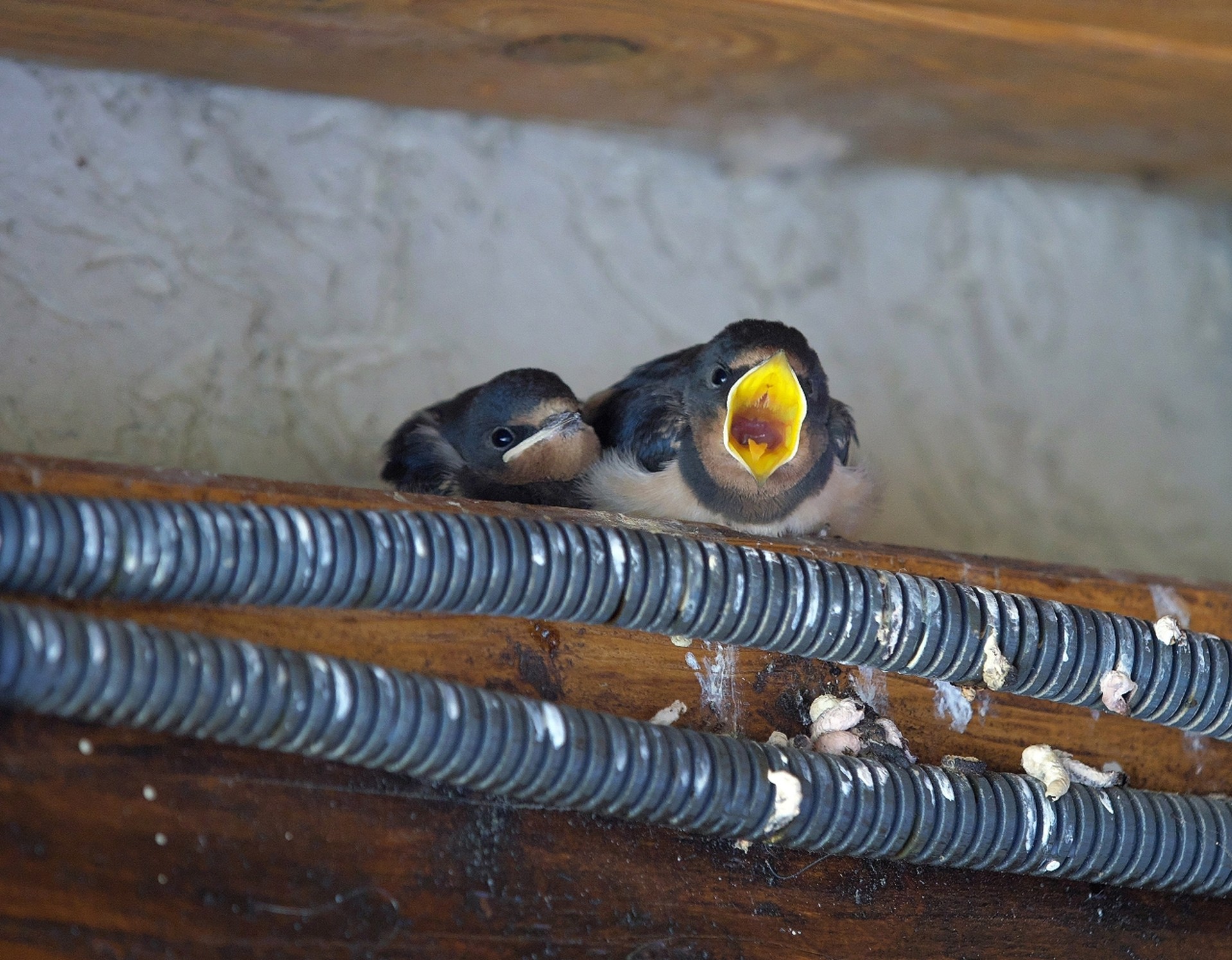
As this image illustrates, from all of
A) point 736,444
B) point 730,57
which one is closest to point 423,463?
point 736,444

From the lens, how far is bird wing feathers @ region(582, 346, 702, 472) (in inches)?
63.7

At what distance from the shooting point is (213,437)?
173cm

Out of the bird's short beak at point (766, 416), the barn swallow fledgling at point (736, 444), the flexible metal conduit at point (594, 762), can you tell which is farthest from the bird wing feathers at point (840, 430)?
the flexible metal conduit at point (594, 762)

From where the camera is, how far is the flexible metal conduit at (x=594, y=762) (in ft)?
2.99

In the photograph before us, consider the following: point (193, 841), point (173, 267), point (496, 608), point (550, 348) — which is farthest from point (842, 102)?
point (193, 841)

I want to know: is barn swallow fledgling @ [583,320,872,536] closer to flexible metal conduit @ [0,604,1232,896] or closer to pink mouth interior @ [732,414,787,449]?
pink mouth interior @ [732,414,787,449]

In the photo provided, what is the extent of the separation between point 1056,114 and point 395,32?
100 centimetres

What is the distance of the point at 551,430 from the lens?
165 cm

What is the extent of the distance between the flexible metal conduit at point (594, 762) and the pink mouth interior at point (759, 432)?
503mm

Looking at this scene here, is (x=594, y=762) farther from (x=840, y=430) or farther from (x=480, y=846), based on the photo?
(x=840, y=430)

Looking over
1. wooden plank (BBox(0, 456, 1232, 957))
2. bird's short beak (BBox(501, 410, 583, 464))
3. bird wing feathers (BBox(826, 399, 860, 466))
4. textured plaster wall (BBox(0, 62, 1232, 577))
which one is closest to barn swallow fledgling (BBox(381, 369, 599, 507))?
bird's short beak (BBox(501, 410, 583, 464))

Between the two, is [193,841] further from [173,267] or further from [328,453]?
[173,267]

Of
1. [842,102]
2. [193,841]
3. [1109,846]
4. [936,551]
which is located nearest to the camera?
[193,841]

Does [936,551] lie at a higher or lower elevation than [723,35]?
lower
